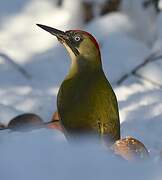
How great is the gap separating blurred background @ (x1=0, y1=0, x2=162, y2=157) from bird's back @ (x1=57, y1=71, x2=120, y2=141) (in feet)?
4.21

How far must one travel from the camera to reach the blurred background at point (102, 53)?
5.00m

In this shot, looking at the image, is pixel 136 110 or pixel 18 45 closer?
pixel 136 110

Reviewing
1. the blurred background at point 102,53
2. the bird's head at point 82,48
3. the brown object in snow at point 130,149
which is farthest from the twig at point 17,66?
the brown object in snow at point 130,149

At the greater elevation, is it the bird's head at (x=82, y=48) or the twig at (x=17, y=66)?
the twig at (x=17, y=66)

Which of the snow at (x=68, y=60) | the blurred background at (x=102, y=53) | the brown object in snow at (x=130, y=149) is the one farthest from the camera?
the blurred background at (x=102, y=53)

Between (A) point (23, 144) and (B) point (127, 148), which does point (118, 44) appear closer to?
(B) point (127, 148)

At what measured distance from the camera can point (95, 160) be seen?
4.65 ft

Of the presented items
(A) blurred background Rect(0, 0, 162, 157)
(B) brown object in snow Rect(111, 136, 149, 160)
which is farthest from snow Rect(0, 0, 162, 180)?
(B) brown object in snow Rect(111, 136, 149, 160)

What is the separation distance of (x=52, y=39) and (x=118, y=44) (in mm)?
566

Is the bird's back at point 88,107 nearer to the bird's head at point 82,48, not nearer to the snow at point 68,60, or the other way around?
the bird's head at point 82,48

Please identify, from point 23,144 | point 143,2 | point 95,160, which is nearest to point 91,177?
point 95,160

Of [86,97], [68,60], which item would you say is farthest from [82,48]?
[68,60]

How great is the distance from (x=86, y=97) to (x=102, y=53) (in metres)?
2.54

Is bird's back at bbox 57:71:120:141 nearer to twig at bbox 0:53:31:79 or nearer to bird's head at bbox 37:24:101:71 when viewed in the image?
bird's head at bbox 37:24:101:71
